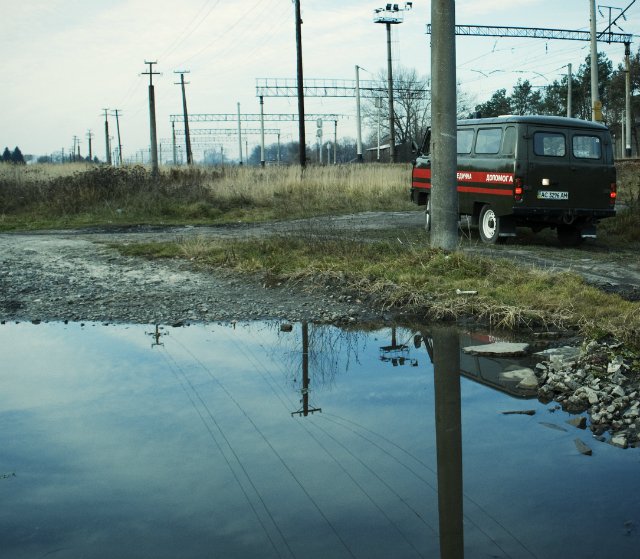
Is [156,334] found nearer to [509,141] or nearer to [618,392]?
[618,392]

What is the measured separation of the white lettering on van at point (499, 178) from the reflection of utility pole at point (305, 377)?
6543 mm

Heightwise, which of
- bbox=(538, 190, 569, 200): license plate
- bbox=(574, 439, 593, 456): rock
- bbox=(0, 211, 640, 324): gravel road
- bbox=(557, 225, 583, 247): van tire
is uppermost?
bbox=(538, 190, 569, 200): license plate

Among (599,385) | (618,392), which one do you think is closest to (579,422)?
(618,392)

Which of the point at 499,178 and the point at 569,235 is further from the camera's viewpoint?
the point at 569,235

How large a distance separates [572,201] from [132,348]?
8.94 metres

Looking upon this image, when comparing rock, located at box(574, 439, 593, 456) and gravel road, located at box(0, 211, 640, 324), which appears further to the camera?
gravel road, located at box(0, 211, 640, 324)

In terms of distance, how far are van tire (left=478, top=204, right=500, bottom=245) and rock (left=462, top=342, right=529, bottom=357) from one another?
23.3 ft

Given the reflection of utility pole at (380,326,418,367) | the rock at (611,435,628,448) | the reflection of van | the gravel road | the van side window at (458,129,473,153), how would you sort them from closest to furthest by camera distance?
the rock at (611,435,628,448), the reflection of utility pole at (380,326,418,367), the gravel road, the reflection of van, the van side window at (458,129,473,153)

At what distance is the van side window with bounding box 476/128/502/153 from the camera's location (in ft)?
43.1

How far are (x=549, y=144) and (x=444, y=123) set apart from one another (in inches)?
138

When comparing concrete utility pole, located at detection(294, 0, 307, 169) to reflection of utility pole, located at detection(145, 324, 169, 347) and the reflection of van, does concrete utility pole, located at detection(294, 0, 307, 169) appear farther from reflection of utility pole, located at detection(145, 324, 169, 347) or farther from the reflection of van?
reflection of utility pole, located at detection(145, 324, 169, 347)

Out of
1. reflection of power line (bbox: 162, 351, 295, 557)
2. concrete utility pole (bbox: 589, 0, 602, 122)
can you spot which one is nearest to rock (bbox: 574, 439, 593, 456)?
A: reflection of power line (bbox: 162, 351, 295, 557)

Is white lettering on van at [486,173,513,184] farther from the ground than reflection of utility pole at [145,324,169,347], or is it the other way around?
white lettering on van at [486,173,513,184]

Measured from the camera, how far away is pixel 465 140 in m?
14.0
